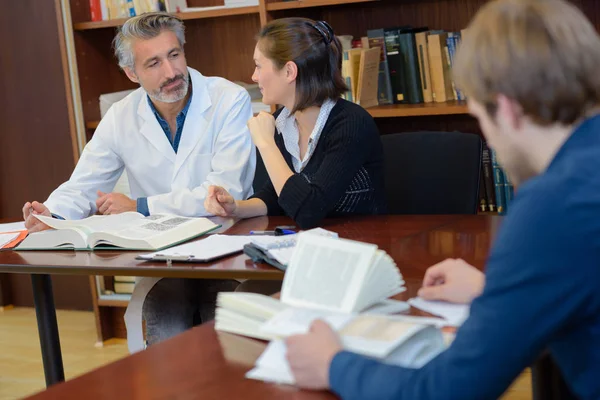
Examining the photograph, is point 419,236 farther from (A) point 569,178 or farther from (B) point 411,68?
(B) point 411,68

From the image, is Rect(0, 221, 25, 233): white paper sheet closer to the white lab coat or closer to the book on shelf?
the white lab coat

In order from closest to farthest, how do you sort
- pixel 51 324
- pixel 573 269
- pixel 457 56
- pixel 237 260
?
pixel 573 269, pixel 457 56, pixel 237 260, pixel 51 324

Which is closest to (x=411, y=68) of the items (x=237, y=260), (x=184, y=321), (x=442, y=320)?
(x=184, y=321)

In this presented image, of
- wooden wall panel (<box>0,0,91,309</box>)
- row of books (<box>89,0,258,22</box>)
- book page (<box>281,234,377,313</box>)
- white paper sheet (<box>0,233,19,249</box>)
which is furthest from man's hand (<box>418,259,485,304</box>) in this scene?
wooden wall panel (<box>0,0,91,309</box>)

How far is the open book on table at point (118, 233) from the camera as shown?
2064 millimetres

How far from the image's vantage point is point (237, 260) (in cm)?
184

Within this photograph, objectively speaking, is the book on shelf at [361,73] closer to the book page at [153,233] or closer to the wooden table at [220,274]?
the wooden table at [220,274]

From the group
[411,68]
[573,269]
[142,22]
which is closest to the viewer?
[573,269]

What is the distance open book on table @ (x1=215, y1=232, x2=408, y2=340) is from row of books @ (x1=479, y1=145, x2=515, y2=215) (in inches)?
71.6

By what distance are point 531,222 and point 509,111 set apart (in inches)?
5.7

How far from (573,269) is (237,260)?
103 centimetres

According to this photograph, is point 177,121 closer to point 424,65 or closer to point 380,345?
point 424,65

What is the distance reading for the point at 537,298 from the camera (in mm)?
909

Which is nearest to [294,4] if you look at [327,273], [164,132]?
[164,132]
